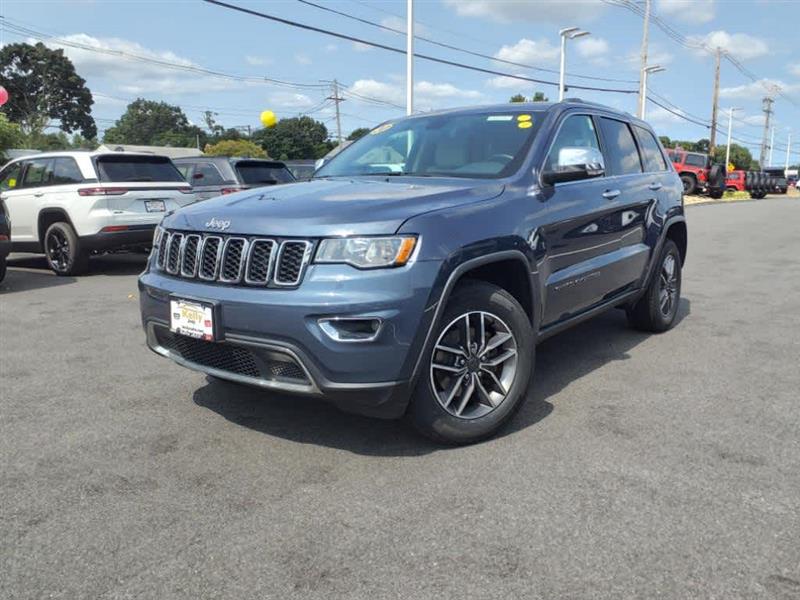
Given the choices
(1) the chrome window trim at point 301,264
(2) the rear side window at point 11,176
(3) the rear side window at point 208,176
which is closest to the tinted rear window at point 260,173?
(3) the rear side window at point 208,176

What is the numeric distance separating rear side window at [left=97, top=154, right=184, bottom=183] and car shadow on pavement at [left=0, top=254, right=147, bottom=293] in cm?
137

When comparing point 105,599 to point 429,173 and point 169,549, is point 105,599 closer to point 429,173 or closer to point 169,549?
point 169,549

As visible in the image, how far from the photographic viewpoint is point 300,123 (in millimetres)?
92688

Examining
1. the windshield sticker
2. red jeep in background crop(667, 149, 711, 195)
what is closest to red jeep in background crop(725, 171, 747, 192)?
red jeep in background crop(667, 149, 711, 195)

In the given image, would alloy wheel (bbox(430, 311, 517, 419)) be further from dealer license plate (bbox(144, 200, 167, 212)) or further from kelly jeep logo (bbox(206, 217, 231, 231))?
dealer license plate (bbox(144, 200, 167, 212))

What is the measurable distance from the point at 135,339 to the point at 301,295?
331cm

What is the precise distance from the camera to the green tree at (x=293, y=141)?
3580 inches

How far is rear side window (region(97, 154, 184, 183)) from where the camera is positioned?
930 centimetres

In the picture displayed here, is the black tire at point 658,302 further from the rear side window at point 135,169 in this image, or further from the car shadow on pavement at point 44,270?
the car shadow on pavement at point 44,270

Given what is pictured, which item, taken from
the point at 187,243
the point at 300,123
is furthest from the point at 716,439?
the point at 300,123

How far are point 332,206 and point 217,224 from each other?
0.59 meters

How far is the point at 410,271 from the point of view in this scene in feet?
10.1

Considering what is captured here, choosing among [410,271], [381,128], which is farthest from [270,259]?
[381,128]

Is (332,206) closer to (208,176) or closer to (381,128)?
(381,128)
